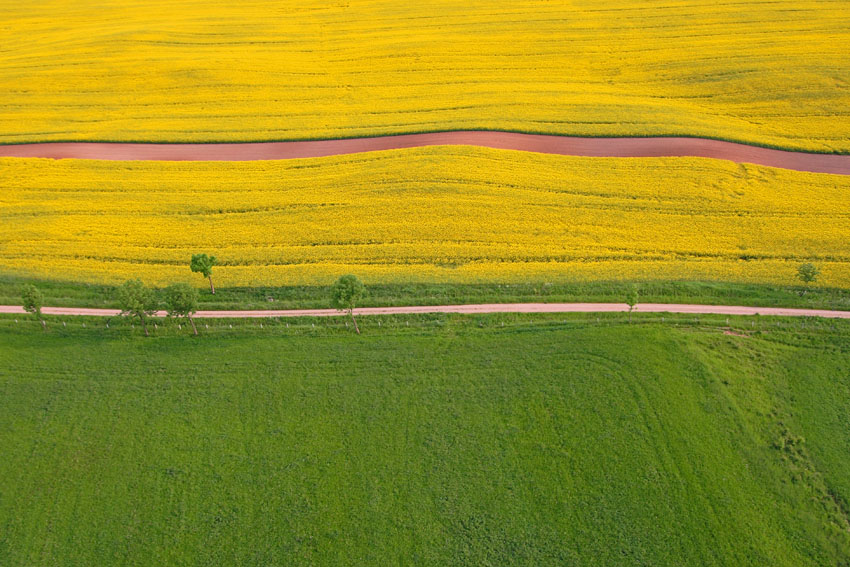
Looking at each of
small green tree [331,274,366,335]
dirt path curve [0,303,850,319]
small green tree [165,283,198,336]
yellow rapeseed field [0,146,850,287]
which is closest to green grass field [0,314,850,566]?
dirt path curve [0,303,850,319]

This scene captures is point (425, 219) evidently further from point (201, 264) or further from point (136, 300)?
point (136, 300)

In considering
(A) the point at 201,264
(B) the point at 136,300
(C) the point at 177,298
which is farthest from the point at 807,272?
(B) the point at 136,300

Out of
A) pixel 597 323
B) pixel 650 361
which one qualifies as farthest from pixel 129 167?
pixel 650 361

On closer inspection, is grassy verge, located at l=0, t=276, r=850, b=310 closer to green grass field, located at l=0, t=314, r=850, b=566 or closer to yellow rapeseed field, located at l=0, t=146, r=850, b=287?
yellow rapeseed field, located at l=0, t=146, r=850, b=287

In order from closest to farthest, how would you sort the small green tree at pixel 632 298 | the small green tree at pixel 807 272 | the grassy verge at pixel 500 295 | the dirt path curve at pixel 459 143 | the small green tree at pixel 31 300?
the small green tree at pixel 632 298 → the small green tree at pixel 31 300 → the small green tree at pixel 807 272 → the grassy verge at pixel 500 295 → the dirt path curve at pixel 459 143

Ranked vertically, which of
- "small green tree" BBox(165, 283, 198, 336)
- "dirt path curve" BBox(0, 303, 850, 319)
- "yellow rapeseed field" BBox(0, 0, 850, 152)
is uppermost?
"yellow rapeseed field" BBox(0, 0, 850, 152)

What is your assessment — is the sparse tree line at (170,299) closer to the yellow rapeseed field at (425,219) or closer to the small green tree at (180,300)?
the small green tree at (180,300)

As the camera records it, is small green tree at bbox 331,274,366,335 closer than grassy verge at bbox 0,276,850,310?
Yes

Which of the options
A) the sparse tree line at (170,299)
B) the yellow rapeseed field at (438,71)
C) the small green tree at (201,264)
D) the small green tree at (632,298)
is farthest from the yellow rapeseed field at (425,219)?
the yellow rapeseed field at (438,71)
